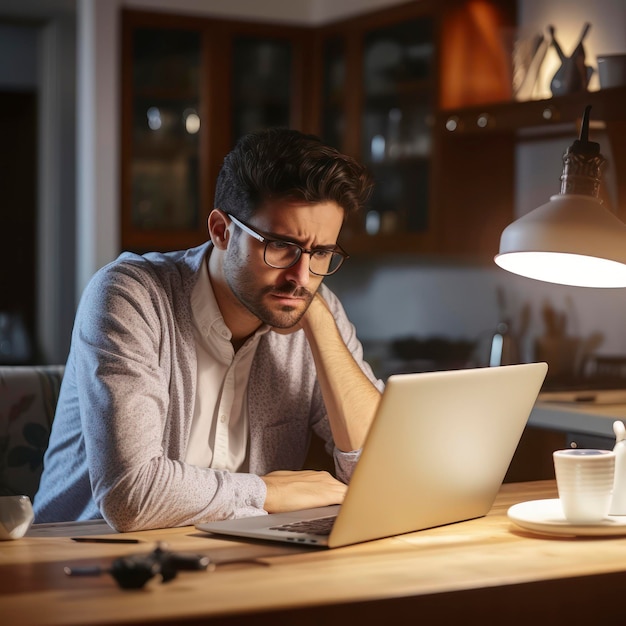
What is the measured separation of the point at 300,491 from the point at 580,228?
61cm

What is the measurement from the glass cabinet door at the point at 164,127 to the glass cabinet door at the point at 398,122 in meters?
0.83

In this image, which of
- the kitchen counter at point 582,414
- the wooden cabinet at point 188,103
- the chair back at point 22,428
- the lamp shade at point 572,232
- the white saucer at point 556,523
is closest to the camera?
the white saucer at point 556,523

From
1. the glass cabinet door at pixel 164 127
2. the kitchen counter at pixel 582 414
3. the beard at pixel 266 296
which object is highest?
the glass cabinet door at pixel 164 127

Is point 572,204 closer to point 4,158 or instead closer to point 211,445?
point 211,445

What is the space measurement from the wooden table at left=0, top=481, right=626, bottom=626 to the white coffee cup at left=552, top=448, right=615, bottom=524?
42 mm

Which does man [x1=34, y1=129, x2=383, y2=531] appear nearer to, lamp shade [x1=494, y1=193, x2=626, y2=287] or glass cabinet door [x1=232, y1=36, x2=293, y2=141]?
lamp shade [x1=494, y1=193, x2=626, y2=287]

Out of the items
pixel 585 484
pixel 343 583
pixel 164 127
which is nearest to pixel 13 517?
pixel 343 583

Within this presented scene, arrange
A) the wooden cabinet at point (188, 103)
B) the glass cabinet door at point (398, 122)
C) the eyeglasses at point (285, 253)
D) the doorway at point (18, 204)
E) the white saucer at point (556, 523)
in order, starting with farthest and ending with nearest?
the doorway at point (18, 204) < the wooden cabinet at point (188, 103) < the glass cabinet door at point (398, 122) < the eyeglasses at point (285, 253) < the white saucer at point (556, 523)

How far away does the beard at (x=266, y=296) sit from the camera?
2018mm

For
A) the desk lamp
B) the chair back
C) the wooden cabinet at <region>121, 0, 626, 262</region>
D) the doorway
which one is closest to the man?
the chair back

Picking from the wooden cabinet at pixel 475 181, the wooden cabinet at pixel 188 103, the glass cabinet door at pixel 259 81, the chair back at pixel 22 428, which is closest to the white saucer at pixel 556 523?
the chair back at pixel 22 428

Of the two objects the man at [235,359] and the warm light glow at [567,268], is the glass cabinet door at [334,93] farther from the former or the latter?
the warm light glow at [567,268]

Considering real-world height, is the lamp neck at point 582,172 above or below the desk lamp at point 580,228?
above

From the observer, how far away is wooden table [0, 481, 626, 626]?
114cm
